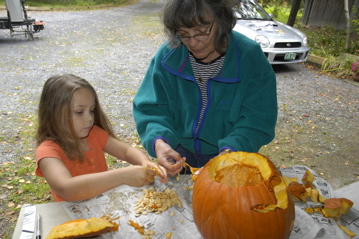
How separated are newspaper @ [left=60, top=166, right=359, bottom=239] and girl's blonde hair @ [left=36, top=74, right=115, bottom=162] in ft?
1.35

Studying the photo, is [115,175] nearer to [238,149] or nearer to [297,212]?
[238,149]

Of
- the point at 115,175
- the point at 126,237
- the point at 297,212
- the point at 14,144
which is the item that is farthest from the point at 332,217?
the point at 14,144

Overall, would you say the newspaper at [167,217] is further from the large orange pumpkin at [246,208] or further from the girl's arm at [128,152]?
the girl's arm at [128,152]

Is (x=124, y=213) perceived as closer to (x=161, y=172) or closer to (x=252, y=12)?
(x=161, y=172)

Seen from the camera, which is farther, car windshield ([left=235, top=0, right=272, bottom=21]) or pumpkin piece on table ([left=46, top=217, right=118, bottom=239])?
car windshield ([left=235, top=0, right=272, bottom=21])

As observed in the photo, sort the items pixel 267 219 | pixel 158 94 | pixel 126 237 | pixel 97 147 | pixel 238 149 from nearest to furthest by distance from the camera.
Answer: pixel 267 219, pixel 126 237, pixel 238 149, pixel 158 94, pixel 97 147

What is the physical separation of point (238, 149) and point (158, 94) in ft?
1.86

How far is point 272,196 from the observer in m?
1.14

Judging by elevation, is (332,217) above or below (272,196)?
below

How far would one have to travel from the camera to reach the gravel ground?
12.2 ft

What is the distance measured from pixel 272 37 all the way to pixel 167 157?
18.8 feet

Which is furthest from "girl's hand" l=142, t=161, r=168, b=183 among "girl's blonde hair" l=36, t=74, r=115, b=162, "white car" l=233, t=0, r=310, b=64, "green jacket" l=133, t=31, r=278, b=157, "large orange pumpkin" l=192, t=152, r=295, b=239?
"white car" l=233, t=0, r=310, b=64

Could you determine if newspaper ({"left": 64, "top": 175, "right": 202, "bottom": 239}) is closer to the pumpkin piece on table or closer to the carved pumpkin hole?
the pumpkin piece on table

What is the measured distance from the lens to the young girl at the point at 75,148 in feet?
4.88
